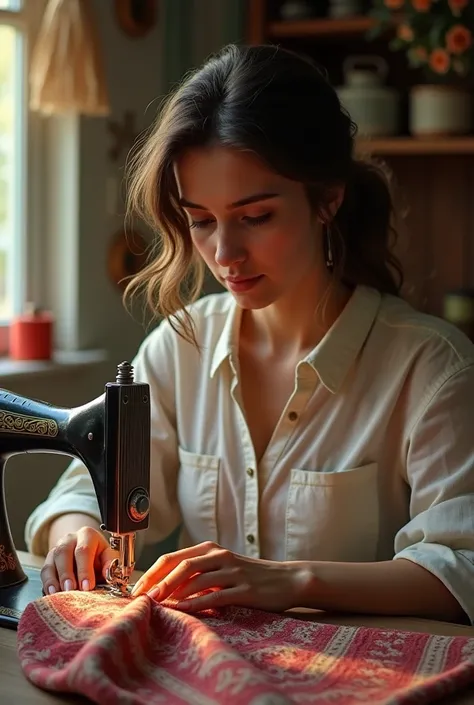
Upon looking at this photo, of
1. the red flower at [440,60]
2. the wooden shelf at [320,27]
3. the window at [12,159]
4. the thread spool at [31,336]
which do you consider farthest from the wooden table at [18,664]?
the wooden shelf at [320,27]

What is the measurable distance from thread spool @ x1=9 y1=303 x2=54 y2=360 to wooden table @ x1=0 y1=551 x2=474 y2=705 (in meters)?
→ 1.10

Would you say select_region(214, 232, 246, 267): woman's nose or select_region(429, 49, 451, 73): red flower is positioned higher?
select_region(429, 49, 451, 73): red flower

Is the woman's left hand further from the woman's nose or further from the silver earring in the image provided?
the silver earring

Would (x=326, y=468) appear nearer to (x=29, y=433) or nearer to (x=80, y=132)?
(x=29, y=433)

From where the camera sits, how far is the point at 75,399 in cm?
286

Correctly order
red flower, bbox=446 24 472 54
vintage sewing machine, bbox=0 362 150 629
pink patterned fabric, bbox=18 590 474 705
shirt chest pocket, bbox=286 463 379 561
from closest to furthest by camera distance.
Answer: pink patterned fabric, bbox=18 590 474 705, vintage sewing machine, bbox=0 362 150 629, shirt chest pocket, bbox=286 463 379 561, red flower, bbox=446 24 472 54

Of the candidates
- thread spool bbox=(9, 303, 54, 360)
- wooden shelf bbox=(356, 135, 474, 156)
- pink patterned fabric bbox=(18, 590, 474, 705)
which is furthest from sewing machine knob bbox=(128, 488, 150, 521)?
wooden shelf bbox=(356, 135, 474, 156)

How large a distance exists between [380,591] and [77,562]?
16.2 inches

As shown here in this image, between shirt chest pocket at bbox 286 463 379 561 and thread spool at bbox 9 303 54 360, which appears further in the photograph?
thread spool at bbox 9 303 54 360

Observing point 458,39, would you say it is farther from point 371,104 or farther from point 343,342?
point 343,342

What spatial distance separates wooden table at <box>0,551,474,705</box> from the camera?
3.79ft

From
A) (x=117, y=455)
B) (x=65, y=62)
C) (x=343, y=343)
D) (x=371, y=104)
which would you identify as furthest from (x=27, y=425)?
(x=371, y=104)

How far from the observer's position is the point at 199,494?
188 centimetres

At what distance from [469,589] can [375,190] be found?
713 mm
